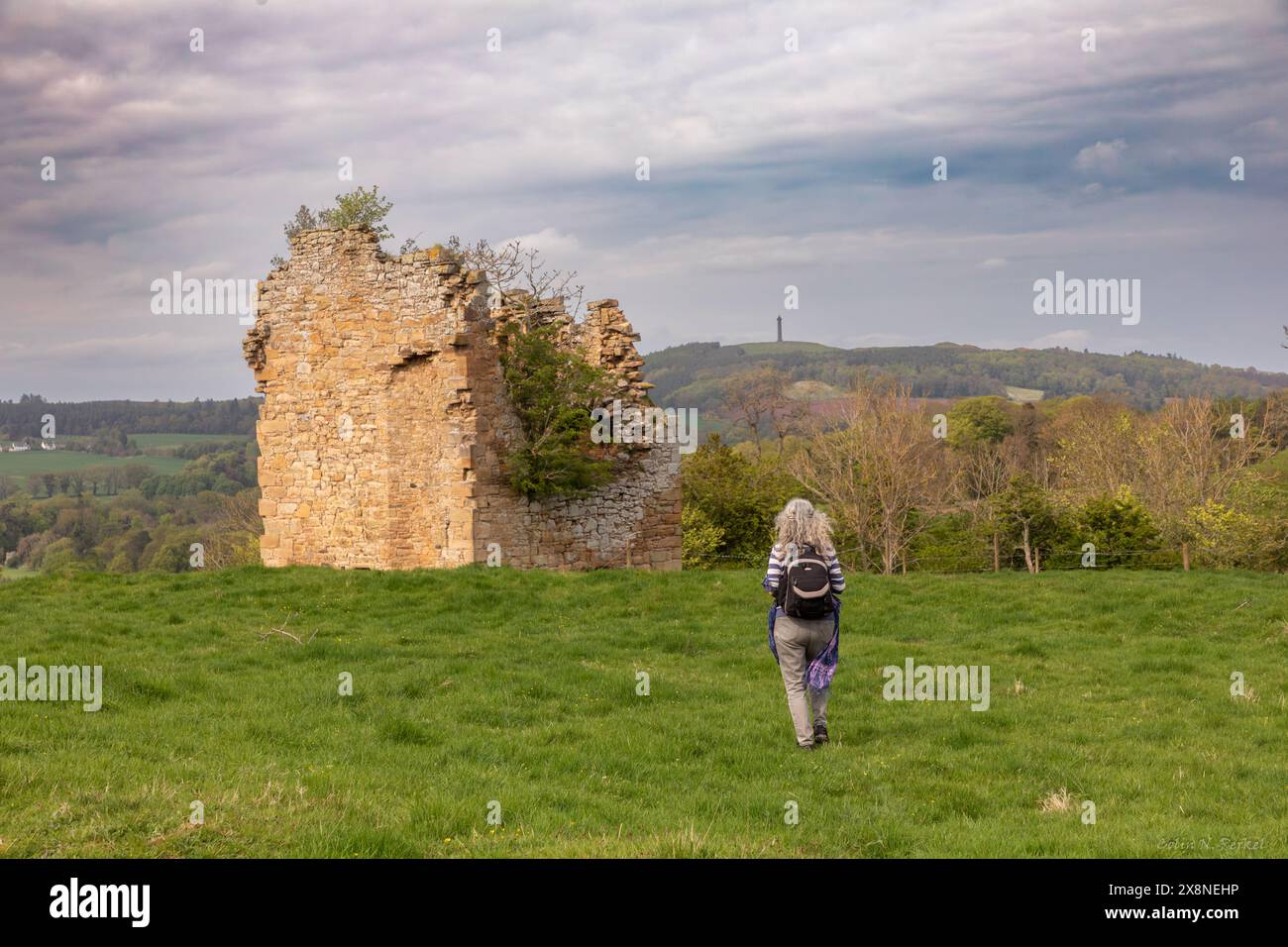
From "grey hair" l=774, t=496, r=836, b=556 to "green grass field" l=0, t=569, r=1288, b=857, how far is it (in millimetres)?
1686

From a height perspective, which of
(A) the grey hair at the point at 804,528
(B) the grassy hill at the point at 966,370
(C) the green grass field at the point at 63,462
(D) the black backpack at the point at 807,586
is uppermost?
(B) the grassy hill at the point at 966,370

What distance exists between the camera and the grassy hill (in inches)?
4006


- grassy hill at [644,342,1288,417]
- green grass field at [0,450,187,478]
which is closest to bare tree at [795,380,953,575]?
green grass field at [0,450,187,478]

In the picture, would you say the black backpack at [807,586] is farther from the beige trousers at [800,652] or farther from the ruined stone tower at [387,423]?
the ruined stone tower at [387,423]

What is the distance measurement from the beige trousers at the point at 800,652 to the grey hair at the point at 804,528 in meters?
0.62

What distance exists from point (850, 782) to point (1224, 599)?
11.7m

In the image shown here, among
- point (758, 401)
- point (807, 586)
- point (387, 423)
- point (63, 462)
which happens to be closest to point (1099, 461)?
point (758, 401)

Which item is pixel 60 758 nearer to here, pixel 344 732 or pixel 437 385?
pixel 344 732

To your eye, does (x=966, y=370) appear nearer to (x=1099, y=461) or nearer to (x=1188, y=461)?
(x=1099, y=461)

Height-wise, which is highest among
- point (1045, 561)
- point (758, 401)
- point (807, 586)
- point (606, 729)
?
point (758, 401)

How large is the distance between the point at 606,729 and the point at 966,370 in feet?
361

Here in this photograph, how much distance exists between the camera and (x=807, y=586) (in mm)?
8898

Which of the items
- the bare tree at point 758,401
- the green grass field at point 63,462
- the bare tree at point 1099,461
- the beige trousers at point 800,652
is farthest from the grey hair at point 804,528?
the green grass field at point 63,462

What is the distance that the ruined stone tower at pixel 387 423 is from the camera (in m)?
20.5
